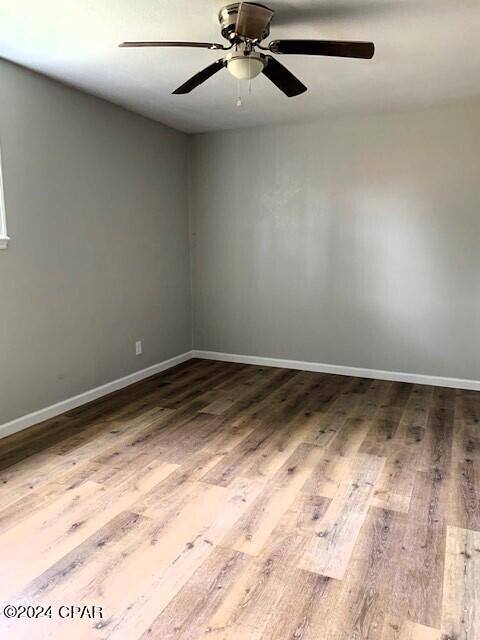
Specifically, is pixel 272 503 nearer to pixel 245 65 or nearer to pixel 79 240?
pixel 245 65

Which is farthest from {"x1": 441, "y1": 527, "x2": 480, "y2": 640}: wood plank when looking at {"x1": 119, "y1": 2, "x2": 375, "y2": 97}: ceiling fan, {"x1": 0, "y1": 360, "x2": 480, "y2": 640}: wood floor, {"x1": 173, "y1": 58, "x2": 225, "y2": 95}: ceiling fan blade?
{"x1": 173, "y1": 58, "x2": 225, "y2": 95}: ceiling fan blade

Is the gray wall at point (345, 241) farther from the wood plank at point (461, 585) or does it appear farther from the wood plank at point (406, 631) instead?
the wood plank at point (406, 631)

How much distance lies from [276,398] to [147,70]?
2.58 m

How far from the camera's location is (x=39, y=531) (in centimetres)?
206

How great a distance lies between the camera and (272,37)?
8.49ft

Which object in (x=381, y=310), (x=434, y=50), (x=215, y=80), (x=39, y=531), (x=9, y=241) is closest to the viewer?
(x=39, y=531)

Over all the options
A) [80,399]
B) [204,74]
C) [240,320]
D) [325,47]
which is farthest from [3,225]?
[240,320]

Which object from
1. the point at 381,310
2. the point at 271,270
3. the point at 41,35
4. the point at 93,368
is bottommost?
the point at 93,368

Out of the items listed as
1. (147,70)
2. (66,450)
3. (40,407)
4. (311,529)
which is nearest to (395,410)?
(311,529)

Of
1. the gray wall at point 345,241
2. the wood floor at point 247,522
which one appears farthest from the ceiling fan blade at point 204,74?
the wood floor at point 247,522

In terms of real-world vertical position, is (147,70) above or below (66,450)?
above

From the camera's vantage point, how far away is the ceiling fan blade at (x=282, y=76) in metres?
2.34

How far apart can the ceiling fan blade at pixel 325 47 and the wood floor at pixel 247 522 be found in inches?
83.5

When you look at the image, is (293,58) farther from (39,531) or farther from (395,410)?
(39,531)
